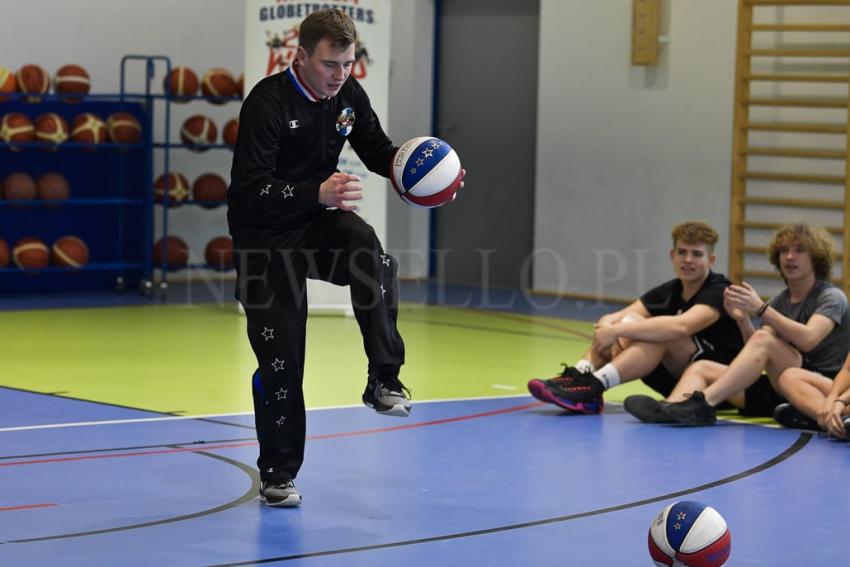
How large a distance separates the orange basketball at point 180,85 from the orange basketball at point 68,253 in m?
1.47

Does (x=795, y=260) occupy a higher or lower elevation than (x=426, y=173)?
lower

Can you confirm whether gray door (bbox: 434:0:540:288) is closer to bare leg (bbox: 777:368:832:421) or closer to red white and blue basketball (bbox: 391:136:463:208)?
bare leg (bbox: 777:368:832:421)

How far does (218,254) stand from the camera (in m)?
12.5

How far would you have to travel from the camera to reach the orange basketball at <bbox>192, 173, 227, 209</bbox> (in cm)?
1238

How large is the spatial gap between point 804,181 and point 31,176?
21.2 ft

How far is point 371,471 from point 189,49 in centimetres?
861

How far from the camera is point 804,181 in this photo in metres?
11.5

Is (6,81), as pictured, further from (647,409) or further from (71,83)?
(647,409)

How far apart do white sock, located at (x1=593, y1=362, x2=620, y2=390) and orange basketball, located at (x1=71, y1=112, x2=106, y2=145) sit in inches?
246

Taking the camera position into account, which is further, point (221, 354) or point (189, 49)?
point (189, 49)

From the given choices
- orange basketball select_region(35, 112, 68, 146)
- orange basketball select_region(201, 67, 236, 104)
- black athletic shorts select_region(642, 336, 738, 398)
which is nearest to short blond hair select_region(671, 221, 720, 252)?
black athletic shorts select_region(642, 336, 738, 398)

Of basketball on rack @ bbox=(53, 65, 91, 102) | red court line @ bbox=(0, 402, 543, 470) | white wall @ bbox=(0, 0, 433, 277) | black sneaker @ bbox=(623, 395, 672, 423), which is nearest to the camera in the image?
red court line @ bbox=(0, 402, 543, 470)

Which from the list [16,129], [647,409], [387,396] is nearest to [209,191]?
[16,129]

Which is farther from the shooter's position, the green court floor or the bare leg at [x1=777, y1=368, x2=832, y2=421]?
the green court floor
